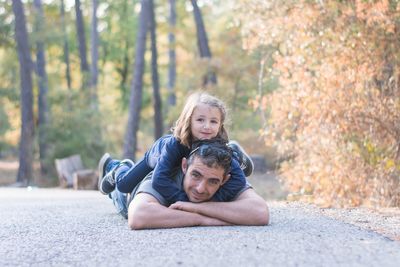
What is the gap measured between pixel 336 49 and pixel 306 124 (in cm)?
149

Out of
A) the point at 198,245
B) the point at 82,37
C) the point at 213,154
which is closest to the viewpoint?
the point at 198,245

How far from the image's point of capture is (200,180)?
582cm

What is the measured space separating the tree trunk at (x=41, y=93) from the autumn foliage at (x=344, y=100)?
14188 mm

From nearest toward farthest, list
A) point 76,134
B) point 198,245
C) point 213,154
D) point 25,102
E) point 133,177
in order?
1. point 198,245
2. point 213,154
3. point 133,177
4. point 25,102
5. point 76,134

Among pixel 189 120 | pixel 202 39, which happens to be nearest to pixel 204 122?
pixel 189 120

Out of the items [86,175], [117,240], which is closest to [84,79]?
[86,175]

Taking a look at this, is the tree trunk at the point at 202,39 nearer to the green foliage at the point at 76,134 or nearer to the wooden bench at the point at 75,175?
the green foliage at the point at 76,134

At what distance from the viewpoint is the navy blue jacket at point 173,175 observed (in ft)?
19.6

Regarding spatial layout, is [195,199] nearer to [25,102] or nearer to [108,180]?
[108,180]

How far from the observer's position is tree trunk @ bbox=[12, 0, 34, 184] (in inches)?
851

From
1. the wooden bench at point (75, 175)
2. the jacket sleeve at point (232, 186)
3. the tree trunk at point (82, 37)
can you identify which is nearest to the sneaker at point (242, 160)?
the jacket sleeve at point (232, 186)

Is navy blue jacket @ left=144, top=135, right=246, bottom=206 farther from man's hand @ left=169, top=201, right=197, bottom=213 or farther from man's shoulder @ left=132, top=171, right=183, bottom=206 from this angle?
man's hand @ left=169, top=201, right=197, bottom=213

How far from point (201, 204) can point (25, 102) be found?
17087 millimetres

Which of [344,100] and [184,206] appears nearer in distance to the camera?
[184,206]
